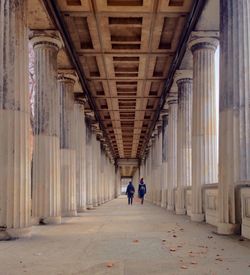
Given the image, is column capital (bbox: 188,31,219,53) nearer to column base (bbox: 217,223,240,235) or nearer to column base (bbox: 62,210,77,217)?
column base (bbox: 217,223,240,235)

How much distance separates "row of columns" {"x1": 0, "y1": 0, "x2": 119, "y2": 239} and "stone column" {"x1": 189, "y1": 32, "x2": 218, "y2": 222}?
17.8ft

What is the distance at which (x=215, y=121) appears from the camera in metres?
18.1

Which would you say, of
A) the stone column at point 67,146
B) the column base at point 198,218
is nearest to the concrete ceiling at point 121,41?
the stone column at point 67,146

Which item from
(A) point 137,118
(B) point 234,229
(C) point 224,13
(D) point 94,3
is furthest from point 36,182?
(A) point 137,118

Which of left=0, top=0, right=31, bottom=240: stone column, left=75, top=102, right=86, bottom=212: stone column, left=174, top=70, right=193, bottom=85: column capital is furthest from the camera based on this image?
left=75, top=102, right=86, bottom=212: stone column

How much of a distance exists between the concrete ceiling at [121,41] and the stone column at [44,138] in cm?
92

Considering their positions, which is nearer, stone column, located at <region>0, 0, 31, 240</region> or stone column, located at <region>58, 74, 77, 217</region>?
stone column, located at <region>0, 0, 31, 240</region>

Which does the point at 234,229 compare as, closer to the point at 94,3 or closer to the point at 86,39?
the point at 94,3

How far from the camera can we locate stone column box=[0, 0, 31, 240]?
1130 cm

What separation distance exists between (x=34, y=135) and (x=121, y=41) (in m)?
6.33

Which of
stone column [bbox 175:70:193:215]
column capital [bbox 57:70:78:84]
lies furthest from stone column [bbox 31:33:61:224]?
stone column [bbox 175:70:193:215]

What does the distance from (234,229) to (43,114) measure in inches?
330

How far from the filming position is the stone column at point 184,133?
22828 millimetres

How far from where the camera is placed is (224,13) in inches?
496
